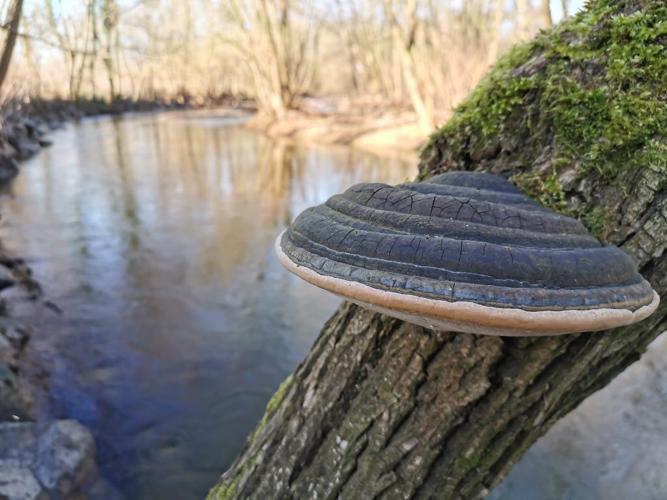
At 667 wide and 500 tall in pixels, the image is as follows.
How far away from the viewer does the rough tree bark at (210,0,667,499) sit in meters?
1.04

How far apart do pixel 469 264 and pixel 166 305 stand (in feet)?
16.8

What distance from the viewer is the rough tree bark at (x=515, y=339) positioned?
1.04 meters

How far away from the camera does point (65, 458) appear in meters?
2.86

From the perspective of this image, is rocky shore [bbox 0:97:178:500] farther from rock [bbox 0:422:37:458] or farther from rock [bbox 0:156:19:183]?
rock [bbox 0:156:19:183]

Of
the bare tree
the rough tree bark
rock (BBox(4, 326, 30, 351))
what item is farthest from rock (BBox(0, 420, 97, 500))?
the bare tree

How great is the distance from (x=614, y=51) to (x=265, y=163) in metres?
12.9

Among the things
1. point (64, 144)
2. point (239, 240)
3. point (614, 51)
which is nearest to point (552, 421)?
point (614, 51)

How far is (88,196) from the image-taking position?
9562 millimetres

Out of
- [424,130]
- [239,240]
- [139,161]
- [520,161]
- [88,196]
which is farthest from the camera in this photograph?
[424,130]

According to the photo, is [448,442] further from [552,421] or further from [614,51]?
[614,51]

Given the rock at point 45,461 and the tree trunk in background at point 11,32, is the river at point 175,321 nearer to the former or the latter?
the rock at point 45,461

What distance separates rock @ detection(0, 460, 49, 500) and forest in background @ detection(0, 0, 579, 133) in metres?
2.92

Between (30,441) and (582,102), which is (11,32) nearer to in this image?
(30,441)

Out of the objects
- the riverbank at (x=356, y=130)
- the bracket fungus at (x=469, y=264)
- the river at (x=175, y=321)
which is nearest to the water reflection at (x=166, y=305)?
the river at (x=175, y=321)
